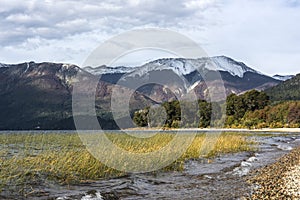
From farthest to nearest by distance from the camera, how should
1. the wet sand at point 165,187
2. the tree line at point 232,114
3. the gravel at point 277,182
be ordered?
the tree line at point 232,114, the wet sand at point 165,187, the gravel at point 277,182

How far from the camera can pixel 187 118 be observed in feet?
520

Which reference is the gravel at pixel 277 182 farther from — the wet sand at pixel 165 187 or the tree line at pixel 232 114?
the tree line at pixel 232 114

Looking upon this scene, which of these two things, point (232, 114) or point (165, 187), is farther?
point (232, 114)

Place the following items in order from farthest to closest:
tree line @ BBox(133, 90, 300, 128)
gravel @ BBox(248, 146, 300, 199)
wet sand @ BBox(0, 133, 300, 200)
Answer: tree line @ BBox(133, 90, 300, 128) < wet sand @ BBox(0, 133, 300, 200) < gravel @ BBox(248, 146, 300, 199)

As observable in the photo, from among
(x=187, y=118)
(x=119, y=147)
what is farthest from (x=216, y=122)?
(x=119, y=147)

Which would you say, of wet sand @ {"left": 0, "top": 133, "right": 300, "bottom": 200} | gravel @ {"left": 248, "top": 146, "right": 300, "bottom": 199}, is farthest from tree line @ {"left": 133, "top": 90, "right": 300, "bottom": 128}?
wet sand @ {"left": 0, "top": 133, "right": 300, "bottom": 200}

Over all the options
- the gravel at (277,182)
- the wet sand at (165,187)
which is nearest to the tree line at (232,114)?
the gravel at (277,182)

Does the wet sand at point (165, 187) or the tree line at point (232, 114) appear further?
the tree line at point (232, 114)

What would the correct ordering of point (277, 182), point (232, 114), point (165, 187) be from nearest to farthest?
point (277, 182)
point (165, 187)
point (232, 114)

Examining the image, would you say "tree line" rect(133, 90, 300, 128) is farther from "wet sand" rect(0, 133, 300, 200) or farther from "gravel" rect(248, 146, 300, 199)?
"wet sand" rect(0, 133, 300, 200)

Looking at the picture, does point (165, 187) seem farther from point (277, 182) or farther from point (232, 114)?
point (232, 114)

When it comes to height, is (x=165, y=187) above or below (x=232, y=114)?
below

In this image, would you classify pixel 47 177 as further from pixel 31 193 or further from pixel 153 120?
pixel 153 120

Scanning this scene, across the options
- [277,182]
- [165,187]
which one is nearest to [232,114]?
[277,182]
